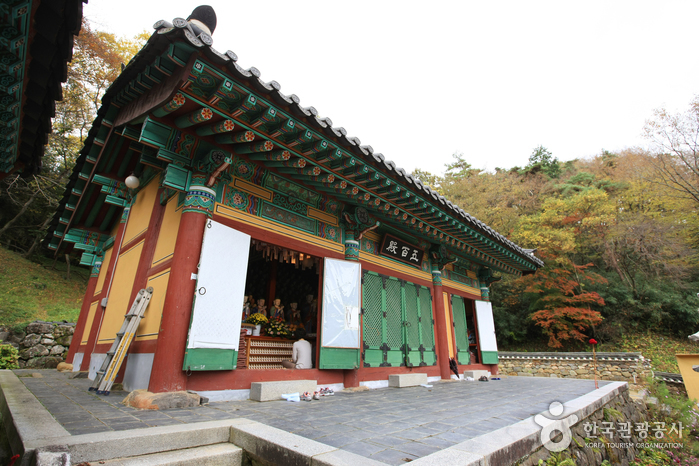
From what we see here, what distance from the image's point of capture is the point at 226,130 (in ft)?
14.1

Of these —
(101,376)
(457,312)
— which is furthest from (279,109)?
(457,312)

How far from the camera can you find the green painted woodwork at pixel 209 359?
4.20 m

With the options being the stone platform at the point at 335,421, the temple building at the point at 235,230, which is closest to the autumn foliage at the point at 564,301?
the temple building at the point at 235,230

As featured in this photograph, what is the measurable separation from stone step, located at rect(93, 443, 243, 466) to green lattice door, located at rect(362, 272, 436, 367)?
4486 millimetres

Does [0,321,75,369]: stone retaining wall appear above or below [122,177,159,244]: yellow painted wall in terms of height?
below

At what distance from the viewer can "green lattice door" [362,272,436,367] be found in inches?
277

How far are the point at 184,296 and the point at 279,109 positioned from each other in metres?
2.75

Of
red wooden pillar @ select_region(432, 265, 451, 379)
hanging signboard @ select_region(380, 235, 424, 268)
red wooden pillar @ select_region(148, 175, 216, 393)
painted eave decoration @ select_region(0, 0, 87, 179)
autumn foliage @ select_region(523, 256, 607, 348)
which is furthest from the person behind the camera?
autumn foliage @ select_region(523, 256, 607, 348)

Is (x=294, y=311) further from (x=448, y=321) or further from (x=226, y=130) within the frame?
(x=226, y=130)

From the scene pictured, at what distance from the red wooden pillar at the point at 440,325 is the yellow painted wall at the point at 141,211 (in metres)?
7.07

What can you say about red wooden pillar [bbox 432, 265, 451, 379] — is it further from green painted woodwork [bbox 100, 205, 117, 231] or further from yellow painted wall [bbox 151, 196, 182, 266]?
green painted woodwork [bbox 100, 205, 117, 231]

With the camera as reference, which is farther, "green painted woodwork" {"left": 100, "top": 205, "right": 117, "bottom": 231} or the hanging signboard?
"green painted woodwork" {"left": 100, "top": 205, "right": 117, "bottom": 231}

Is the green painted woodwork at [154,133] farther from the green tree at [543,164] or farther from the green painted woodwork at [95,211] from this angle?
the green tree at [543,164]
